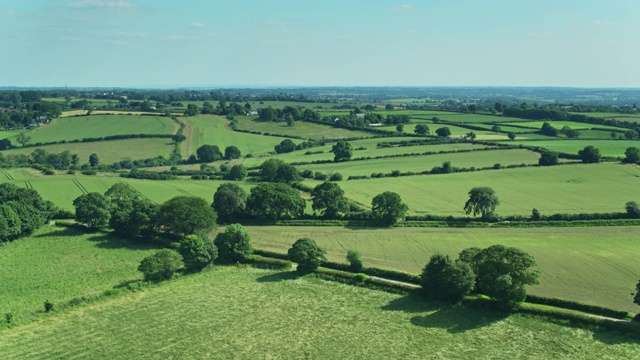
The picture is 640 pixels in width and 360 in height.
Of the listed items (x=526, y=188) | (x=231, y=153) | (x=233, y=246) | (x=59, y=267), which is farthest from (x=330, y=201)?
(x=231, y=153)

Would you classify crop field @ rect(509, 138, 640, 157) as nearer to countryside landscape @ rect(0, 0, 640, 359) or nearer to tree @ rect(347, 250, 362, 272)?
countryside landscape @ rect(0, 0, 640, 359)

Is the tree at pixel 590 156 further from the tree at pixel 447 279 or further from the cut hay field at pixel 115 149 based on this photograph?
the cut hay field at pixel 115 149

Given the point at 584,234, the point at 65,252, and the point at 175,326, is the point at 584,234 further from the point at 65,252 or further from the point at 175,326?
the point at 65,252

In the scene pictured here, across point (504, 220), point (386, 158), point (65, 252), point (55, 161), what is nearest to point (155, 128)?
point (55, 161)

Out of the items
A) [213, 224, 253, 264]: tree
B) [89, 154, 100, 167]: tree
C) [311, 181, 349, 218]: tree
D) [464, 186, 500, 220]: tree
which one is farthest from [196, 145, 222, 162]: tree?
[464, 186, 500, 220]: tree

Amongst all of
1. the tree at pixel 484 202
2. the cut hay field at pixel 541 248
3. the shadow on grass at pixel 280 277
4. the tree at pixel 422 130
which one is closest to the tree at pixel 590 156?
the cut hay field at pixel 541 248

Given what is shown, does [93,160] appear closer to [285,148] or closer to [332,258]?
[285,148]
